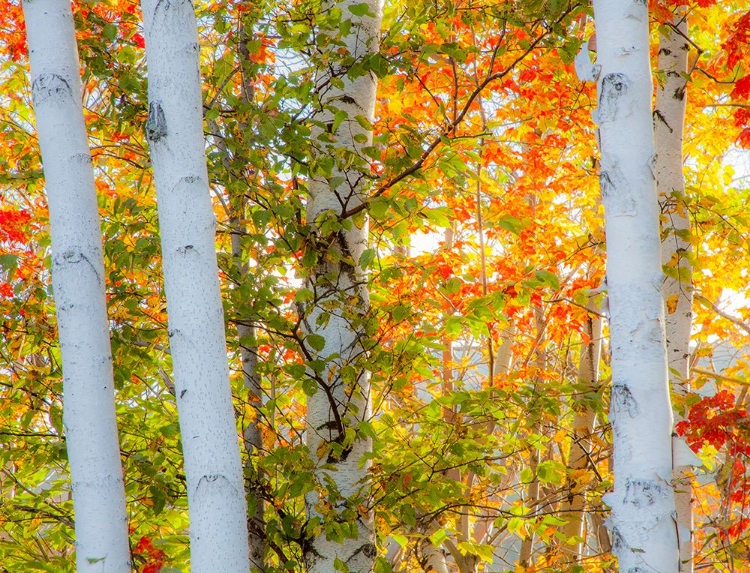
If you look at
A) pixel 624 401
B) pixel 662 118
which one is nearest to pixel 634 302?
pixel 624 401

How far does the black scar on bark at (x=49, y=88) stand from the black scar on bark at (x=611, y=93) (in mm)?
1618

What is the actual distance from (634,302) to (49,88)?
1.85 m

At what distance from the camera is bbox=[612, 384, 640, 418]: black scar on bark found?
5.75 ft

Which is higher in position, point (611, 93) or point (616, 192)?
point (611, 93)

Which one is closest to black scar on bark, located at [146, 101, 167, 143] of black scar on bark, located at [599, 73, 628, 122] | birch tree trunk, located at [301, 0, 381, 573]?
birch tree trunk, located at [301, 0, 381, 573]

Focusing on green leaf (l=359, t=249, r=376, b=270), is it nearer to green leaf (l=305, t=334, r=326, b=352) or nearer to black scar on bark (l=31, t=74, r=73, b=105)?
green leaf (l=305, t=334, r=326, b=352)

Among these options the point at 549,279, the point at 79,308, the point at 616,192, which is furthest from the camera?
the point at 549,279

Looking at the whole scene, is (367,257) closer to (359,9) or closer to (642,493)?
(359,9)

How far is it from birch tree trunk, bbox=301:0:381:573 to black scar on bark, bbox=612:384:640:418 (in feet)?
3.73

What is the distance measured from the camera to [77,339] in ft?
6.45

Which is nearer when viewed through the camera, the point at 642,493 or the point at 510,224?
the point at 642,493

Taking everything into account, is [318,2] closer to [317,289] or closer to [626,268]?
[317,289]

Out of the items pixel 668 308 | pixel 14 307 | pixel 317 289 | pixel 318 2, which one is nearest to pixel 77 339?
pixel 14 307

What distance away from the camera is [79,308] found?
1.98m
